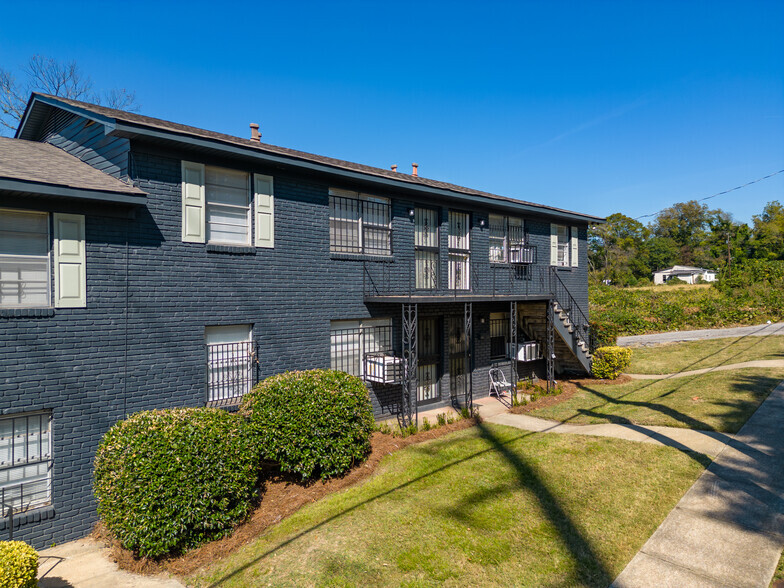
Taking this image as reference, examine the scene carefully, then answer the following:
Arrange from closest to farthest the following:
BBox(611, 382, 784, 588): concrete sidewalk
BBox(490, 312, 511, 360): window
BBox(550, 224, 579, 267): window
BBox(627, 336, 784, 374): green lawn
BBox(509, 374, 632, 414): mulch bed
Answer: BBox(611, 382, 784, 588): concrete sidewalk < BBox(509, 374, 632, 414): mulch bed < BBox(490, 312, 511, 360): window < BBox(550, 224, 579, 267): window < BBox(627, 336, 784, 374): green lawn

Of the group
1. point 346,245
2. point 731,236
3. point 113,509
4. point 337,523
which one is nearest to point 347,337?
point 346,245

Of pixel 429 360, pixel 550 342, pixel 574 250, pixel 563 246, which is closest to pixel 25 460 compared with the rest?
pixel 429 360

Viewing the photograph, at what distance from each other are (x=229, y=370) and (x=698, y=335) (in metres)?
25.3

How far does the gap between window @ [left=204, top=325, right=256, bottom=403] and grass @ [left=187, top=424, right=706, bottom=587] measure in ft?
9.32

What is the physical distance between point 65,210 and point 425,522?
285 inches

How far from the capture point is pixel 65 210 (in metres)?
6.98

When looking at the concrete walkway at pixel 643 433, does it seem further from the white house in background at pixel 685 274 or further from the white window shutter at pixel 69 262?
the white house in background at pixel 685 274

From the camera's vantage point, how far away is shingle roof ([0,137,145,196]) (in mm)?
6574

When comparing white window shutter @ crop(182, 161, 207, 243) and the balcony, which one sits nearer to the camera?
white window shutter @ crop(182, 161, 207, 243)

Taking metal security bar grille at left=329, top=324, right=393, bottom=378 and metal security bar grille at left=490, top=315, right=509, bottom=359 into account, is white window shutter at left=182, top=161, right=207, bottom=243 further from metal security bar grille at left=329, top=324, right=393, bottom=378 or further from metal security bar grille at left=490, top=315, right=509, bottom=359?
metal security bar grille at left=490, top=315, right=509, bottom=359

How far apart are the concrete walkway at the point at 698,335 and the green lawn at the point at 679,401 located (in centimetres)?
910

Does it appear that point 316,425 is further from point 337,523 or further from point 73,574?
point 73,574

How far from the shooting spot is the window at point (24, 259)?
6.68m

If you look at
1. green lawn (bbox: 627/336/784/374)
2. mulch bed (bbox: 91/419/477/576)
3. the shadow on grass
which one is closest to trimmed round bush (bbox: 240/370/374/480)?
mulch bed (bbox: 91/419/477/576)
